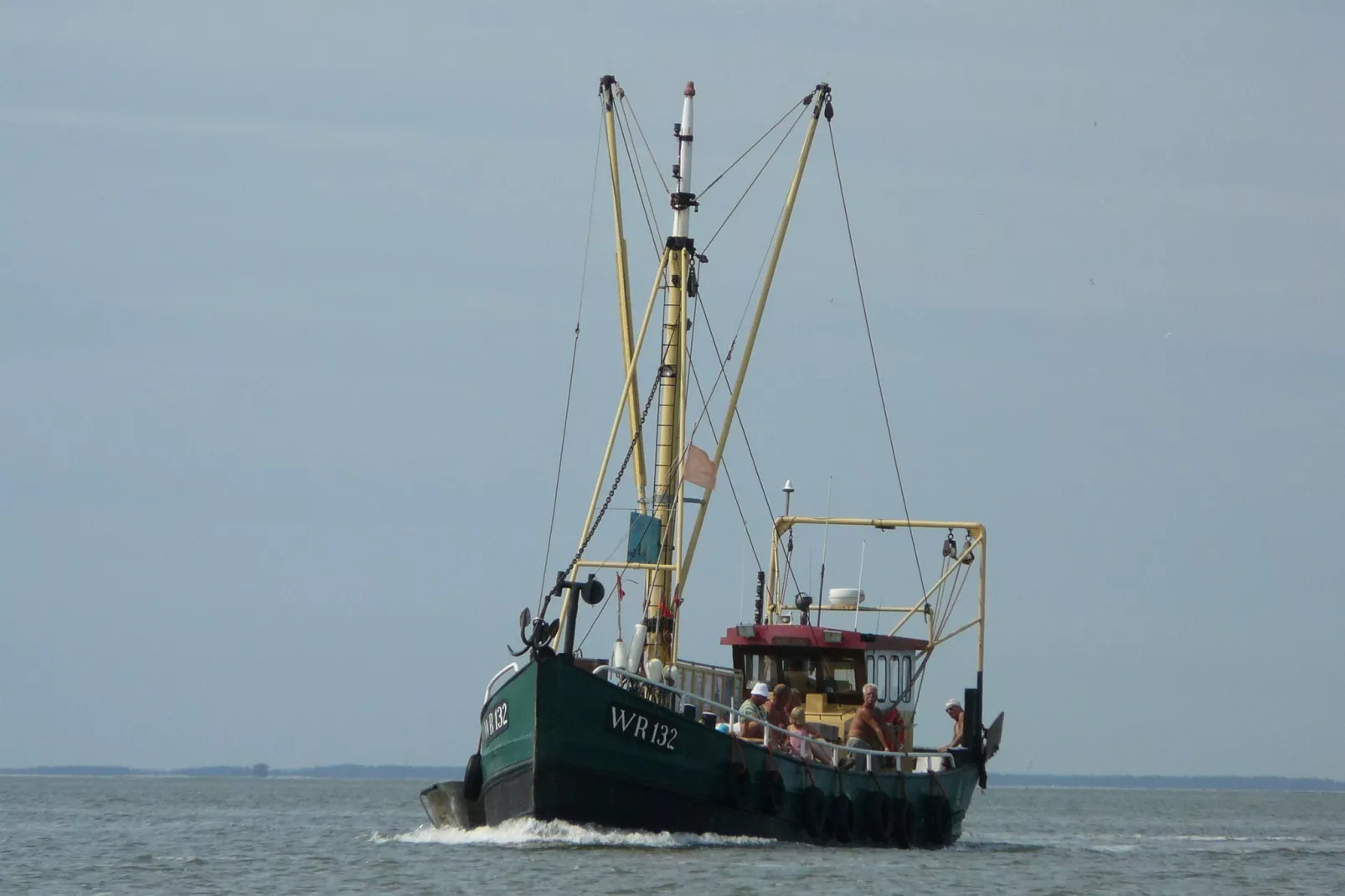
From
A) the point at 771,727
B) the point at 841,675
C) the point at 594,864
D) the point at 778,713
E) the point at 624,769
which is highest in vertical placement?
the point at 841,675

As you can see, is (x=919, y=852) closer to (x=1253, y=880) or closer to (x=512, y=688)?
(x=1253, y=880)

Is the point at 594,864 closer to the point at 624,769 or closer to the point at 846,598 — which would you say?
the point at 624,769

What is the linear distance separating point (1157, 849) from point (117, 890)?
22.3 metres

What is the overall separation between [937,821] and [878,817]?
8.80 ft

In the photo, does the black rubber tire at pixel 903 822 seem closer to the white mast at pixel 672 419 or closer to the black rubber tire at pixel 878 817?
the black rubber tire at pixel 878 817

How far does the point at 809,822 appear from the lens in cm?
2902

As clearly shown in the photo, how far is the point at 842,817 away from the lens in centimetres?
2978

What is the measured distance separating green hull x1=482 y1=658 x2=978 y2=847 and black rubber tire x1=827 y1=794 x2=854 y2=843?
7.7 inches

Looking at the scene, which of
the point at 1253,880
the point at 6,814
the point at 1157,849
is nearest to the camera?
the point at 1253,880

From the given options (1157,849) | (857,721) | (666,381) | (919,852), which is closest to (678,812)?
(857,721)

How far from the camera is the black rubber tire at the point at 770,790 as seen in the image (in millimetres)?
27875

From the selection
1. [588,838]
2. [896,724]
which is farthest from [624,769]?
[896,724]

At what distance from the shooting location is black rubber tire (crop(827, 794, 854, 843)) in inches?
1164

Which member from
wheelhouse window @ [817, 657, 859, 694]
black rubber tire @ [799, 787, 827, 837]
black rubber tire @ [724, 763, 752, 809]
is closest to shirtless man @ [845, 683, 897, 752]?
black rubber tire @ [799, 787, 827, 837]
